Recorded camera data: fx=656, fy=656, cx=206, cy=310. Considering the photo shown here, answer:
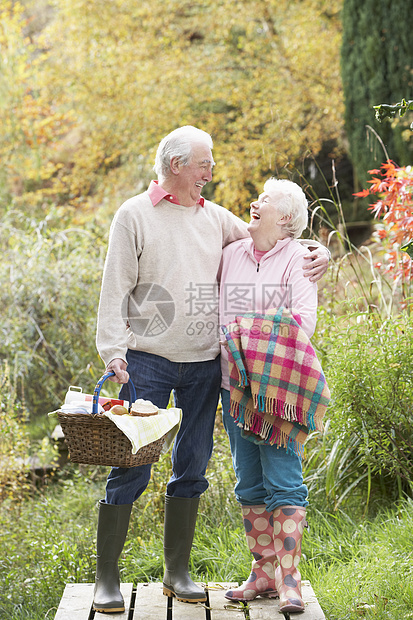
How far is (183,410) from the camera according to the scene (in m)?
2.27

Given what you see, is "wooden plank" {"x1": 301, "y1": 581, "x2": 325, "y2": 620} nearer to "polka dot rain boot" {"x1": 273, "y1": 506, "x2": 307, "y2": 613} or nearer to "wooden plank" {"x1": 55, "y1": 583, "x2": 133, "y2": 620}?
"polka dot rain boot" {"x1": 273, "y1": 506, "x2": 307, "y2": 613}

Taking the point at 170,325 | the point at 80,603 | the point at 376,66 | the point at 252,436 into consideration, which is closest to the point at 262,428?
the point at 252,436

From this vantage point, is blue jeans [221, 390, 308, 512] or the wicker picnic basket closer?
the wicker picnic basket

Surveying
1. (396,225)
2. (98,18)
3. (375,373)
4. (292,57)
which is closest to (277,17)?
(292,57)

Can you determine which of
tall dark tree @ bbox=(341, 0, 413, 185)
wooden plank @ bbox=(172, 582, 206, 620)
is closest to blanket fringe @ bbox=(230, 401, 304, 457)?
wooden plank @ bbox=(172, 582, 206, 620)

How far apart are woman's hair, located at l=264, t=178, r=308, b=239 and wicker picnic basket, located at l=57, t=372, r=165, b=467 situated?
2.66 ft

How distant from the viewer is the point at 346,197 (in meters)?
9.48

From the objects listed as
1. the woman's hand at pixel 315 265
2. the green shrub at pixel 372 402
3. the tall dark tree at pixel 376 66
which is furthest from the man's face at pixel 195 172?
the tall dark tree at pixel 376 66

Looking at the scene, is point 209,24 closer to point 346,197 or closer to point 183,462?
point 346,197

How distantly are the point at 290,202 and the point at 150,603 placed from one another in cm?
143

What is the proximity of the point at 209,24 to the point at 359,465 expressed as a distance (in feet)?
23.5

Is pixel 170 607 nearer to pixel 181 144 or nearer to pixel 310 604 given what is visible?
pixel 310 604

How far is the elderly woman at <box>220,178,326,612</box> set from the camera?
83.0 inches

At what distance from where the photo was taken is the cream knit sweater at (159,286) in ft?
7.07
